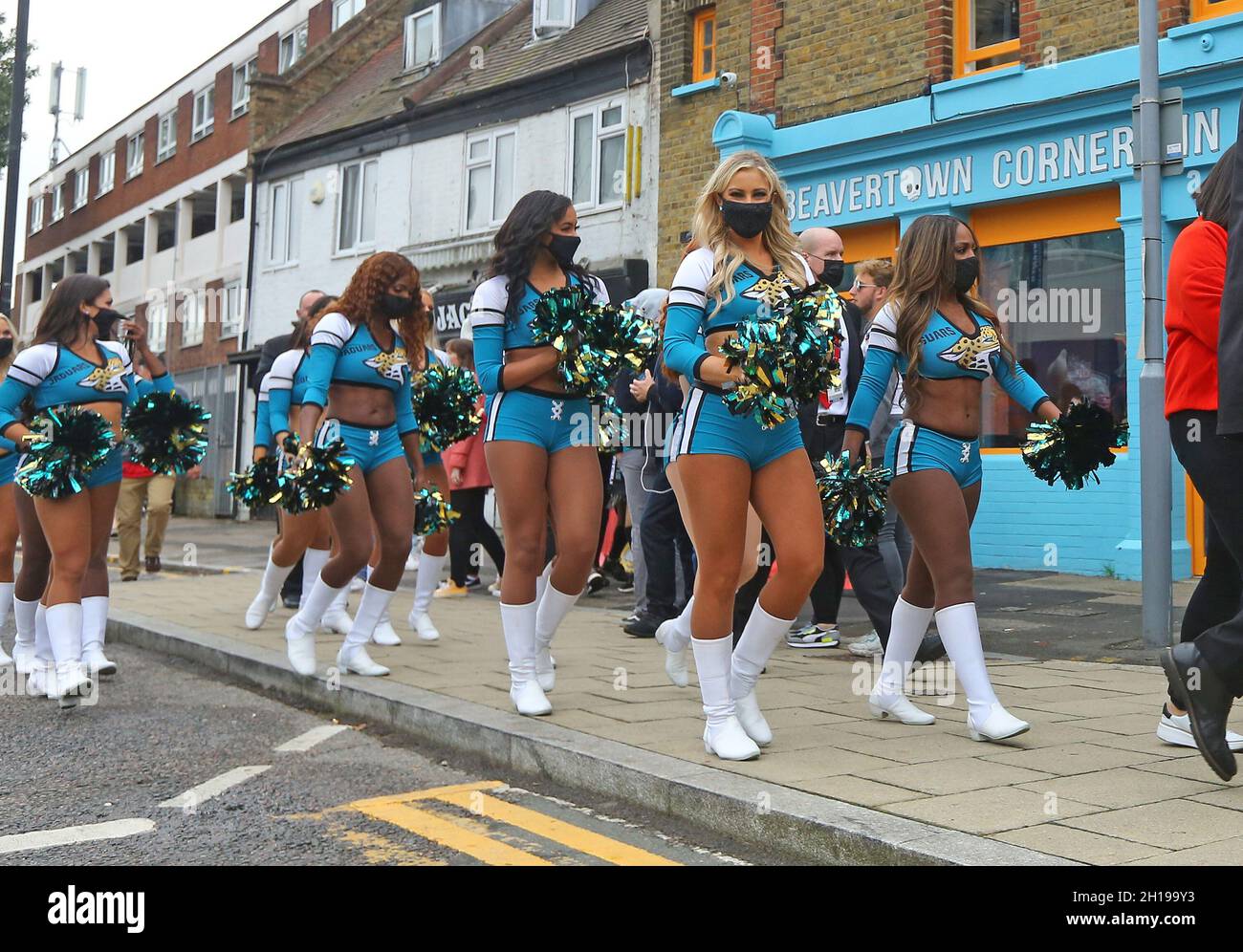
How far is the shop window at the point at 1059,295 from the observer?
1213 centimetres

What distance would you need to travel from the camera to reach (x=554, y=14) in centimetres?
2230

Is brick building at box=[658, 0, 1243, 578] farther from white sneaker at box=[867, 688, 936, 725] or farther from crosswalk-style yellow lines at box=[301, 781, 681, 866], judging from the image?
crosswalk-style yellow lines at box=[301, 781, 681, 866]

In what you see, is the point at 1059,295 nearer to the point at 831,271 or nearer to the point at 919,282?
the point at 831,271

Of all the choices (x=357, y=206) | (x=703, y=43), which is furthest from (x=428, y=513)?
(x=357, y=206)

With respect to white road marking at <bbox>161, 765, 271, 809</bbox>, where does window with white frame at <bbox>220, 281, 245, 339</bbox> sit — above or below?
above

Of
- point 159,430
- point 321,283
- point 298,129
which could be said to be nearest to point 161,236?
point 298,129

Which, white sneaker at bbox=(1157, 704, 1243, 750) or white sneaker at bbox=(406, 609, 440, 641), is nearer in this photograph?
white sneaker at bbox=(1157, 704, 1243, 750)

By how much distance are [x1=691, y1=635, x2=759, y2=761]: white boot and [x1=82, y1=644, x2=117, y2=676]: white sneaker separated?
3558 mm

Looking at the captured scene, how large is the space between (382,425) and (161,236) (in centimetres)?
3499

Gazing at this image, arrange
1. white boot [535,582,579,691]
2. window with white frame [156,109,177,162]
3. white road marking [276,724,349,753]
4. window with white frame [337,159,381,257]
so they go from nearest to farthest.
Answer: white road marking [276,724,349,753]
white boot [535,582,579,691]
window with white frame [337,159,381,257]
window with white frame [156,109,177,162]

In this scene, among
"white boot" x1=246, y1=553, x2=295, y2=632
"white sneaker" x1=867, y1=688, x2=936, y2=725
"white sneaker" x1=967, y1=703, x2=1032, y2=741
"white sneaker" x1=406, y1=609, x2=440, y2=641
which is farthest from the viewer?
"white boot" x1=246, y1=553, x2=295, y2=632

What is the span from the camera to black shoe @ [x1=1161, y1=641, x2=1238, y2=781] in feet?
13.7

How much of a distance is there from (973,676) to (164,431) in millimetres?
4477

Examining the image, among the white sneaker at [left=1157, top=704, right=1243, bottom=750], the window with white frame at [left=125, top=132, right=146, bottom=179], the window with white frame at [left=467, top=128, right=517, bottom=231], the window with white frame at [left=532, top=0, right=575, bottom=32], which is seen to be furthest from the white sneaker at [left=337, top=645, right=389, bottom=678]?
the window with white frame at [left=125, top=132, right=146, bottom=179]
